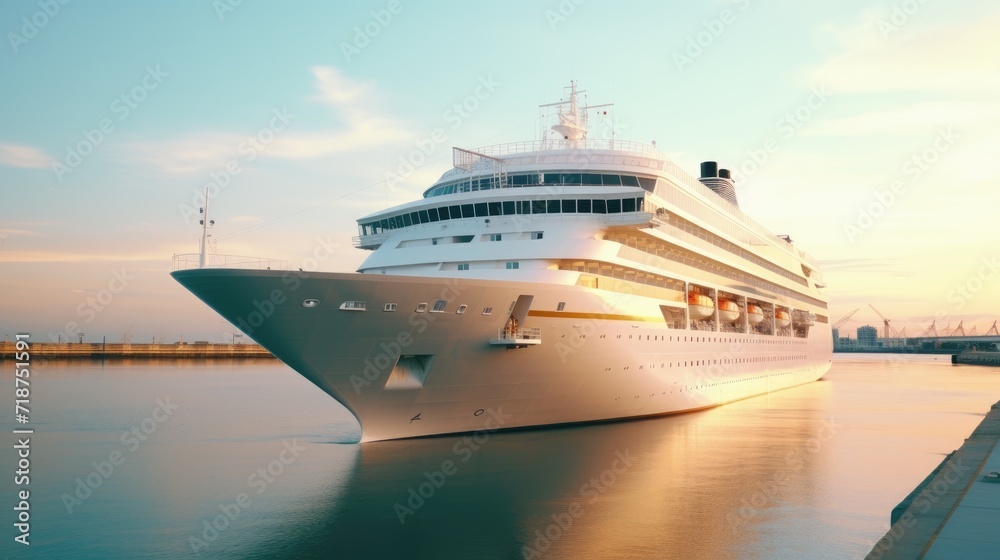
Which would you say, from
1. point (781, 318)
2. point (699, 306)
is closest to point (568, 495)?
point (699, 306)

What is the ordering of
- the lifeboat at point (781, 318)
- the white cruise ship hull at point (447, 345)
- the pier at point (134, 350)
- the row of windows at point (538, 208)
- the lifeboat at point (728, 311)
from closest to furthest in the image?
1. the white cruise ship hull at point (447, 345)
2. the row of windows at point (538, 208)
3. the lifeboat at point (728, 311)
4. the lifeboat at point (781, 318)
5. the pier at point (134, 350)

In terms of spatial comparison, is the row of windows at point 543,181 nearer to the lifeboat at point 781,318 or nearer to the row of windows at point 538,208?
the row of windows at point 538,208

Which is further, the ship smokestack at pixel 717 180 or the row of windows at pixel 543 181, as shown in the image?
the ship smokestack at pixel 717 180

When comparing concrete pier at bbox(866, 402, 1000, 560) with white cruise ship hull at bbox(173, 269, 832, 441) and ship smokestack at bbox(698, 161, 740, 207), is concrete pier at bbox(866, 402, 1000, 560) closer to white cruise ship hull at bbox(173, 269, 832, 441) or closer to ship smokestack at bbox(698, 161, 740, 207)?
white cruise ship hull at bbox(173, 269, 832, 441)

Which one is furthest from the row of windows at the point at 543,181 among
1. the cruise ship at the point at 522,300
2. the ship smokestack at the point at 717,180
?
the ship smokestack at the point at 717,180

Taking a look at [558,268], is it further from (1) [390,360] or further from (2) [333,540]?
(2) [333,540]

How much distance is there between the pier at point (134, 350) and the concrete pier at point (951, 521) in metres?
102

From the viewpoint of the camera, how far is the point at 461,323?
19.7 metres

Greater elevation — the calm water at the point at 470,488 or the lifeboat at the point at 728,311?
the lifeboat at the point at 728,311

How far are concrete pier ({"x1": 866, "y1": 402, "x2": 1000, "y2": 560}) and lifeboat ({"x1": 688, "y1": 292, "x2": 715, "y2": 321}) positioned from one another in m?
16.4

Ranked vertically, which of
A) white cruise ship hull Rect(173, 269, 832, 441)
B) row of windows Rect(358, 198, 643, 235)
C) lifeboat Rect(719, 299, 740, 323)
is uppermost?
row of windows Rect(358, 198, 643, 235)

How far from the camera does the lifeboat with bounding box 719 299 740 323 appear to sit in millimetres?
34969

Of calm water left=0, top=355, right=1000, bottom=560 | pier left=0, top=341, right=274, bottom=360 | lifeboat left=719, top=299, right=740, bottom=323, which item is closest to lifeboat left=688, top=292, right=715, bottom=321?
lifeboat left=719, top=299, right=740, bottom=323

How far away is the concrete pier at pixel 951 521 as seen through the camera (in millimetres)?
8328
